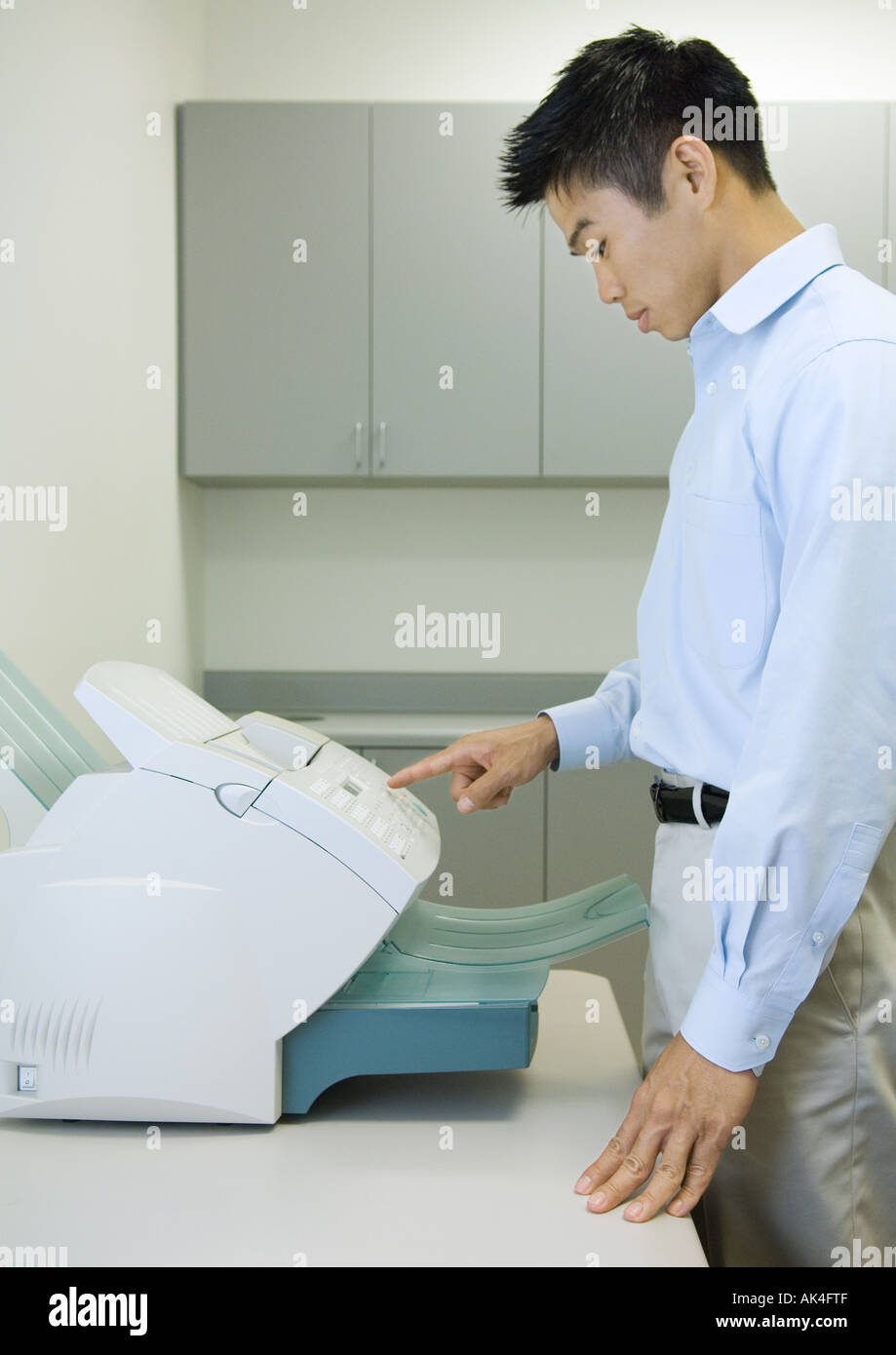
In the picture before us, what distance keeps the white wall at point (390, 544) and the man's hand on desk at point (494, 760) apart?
6.09 feet

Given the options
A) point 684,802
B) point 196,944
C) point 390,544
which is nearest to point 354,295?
point 390,544

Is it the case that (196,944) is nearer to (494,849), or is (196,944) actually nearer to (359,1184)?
(359,1184)

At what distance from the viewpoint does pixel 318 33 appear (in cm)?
299

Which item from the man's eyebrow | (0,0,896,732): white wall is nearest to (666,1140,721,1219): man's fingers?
the man's eyebrow

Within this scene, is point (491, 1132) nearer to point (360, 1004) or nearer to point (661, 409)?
point (360, 1004)

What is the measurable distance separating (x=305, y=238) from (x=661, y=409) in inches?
37.1

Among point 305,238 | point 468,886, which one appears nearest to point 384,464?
point 305,238

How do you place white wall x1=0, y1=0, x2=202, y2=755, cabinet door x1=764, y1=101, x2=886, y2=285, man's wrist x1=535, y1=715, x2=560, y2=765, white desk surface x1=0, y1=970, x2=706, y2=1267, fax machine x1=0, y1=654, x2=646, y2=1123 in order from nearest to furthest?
white desk surface x1=0, y1=970, x2=706, y2=1267 < fax machine x1=0, y1=654, x2=646, y2=1123 < man's wrist x1=535, y1=715, x2=560, y2=765 < white wall x1=0, y1=0, x2=202, y2=755 < cabinet door x1=764, y1=101, x2=886, y2=285

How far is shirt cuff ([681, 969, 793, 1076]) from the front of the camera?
85 centimetres

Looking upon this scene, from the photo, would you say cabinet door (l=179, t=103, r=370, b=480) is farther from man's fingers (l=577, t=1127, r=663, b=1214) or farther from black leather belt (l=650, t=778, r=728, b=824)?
man's fingers (l=577, t=1127, r=663, b=1214)

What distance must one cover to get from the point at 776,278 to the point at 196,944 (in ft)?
2.36

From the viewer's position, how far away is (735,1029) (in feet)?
2.77

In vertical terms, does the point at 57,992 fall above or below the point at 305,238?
below

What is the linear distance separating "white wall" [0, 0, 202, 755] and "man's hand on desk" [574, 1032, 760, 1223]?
118cm
